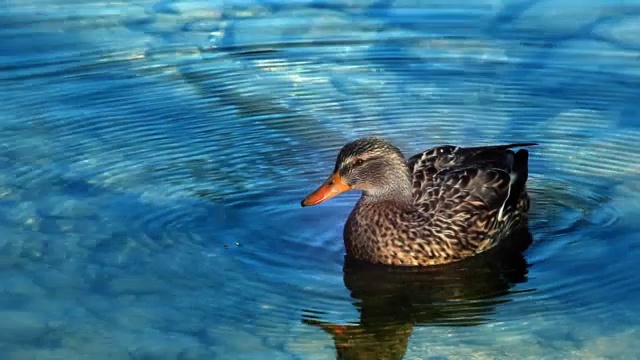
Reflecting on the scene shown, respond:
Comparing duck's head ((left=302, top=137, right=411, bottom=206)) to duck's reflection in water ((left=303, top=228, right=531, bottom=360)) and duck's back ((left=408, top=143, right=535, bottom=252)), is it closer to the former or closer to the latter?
duck's back ((left=408, top=143, right=535, bottom=252))

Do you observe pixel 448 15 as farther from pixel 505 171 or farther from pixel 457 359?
pixel 457 359

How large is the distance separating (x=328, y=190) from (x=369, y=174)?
304 mm

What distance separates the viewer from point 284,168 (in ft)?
31.7

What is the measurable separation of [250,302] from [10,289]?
4.79 ft

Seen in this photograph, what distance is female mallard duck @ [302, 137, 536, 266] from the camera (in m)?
8.35

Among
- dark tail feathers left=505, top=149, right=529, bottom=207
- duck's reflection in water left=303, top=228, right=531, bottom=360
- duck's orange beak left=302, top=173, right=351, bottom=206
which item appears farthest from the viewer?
dark tail feathers left=505, top=149, right=529, bottom=207

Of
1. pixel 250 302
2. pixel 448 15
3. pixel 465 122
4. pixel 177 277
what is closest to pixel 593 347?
pixel 250 302

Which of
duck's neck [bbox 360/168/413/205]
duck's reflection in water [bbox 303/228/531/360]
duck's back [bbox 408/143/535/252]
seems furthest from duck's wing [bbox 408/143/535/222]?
duck's reflection in water [bbox 303/228/531/360]

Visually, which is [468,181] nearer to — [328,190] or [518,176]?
[518,176]

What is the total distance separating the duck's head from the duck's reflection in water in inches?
19.5

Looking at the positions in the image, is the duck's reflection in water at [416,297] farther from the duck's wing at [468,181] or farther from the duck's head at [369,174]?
the duck's head at [369,174]

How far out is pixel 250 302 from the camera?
748 centimetres

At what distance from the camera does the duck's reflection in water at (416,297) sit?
7.16 meters

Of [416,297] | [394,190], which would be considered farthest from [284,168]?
[416,297]
